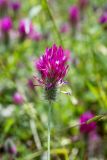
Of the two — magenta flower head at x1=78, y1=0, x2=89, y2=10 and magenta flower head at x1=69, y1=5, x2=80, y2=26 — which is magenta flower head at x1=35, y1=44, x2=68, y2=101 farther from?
magenta flower head at x1=78, y1=0, x2=89, y2=10

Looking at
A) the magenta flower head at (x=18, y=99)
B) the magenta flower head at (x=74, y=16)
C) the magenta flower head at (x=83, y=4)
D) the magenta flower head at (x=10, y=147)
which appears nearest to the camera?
the magenta flower head at (x=10, y=147)

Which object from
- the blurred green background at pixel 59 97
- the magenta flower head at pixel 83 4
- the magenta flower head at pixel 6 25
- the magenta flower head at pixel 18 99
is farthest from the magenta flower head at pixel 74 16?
the magenta flower head at pixel 18 99

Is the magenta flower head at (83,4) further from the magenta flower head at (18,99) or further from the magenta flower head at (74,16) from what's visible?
the magenta flower head at (18,99)

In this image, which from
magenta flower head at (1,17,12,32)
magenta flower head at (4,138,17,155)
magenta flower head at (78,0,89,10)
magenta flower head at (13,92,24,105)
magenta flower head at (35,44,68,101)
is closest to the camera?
magenta flower head at (35,44,68,101)

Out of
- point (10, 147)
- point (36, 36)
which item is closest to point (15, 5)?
point (36, 36)

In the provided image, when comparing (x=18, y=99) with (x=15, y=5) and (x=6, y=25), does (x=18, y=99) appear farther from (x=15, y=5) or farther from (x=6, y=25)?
(x=15, y=5)

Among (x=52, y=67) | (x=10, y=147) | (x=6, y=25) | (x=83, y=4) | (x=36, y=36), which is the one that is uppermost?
(x=83, y=4)

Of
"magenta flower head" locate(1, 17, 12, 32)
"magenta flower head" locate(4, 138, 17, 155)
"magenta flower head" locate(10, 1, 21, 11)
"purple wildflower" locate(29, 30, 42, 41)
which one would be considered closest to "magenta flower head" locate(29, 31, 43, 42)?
"purple wildflower" locate(29, 30, 42, 41)

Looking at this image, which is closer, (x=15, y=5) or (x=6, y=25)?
(x=6, y=25)

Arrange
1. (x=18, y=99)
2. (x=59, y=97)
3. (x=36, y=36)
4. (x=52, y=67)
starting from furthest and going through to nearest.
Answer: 1. (x=36, y=36)
2. (x=18, y=99)
3. (x=59, y=97)
4. (x=52, y=67)

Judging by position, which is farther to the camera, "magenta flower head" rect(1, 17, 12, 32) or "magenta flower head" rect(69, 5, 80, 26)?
"magenta flower head" rect(69, 5, 80, 26)

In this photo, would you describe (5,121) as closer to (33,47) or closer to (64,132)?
(64,132)

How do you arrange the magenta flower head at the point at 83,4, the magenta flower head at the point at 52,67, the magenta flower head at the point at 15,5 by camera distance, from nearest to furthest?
the magenta flower head at the point at 52,67, the magenta flower head at the point at 15,5, the magenta flower head at the point at 83,4

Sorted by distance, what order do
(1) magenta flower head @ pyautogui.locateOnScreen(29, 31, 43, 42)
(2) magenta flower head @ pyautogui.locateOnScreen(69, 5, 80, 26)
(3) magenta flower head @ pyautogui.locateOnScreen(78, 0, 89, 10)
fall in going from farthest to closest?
1. (3) magenta flower head @ pyautogui.locateOnScreen(78, 0, 89, 10)
2. (2) magenta flower head @ pyautogui.locateOnScreen(69, 5, 80, 26)
3. (1) magenta flower head @ pyautogui.locateOnScreen(29, 31, 43, 42)
